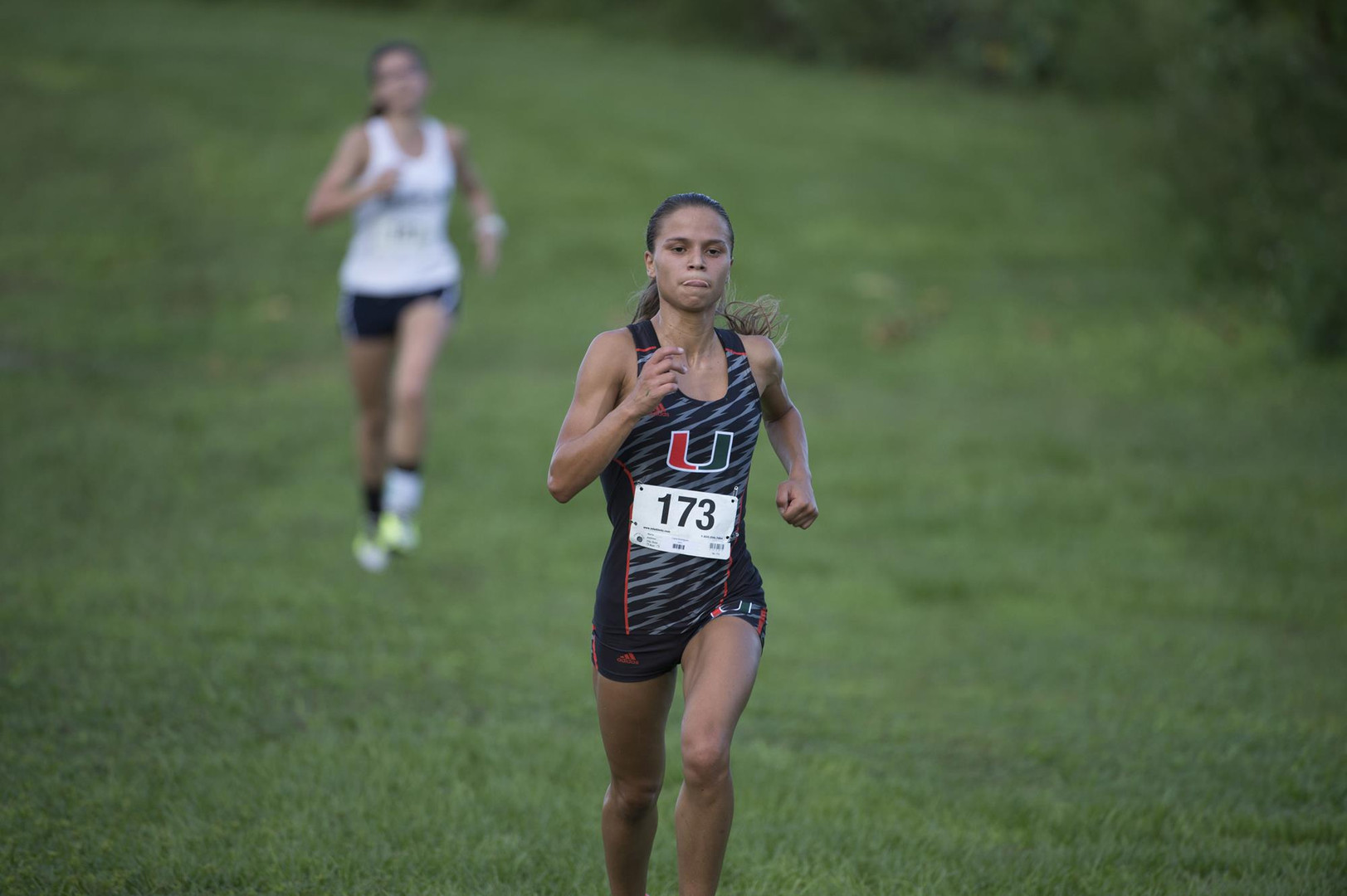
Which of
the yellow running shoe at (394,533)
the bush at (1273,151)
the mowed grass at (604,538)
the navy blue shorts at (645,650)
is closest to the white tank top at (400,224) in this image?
→ the yellow running shoe at (394,533)

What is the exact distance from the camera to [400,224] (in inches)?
323

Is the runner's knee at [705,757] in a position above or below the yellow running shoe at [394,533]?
above

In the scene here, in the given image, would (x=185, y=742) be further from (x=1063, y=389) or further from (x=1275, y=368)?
(x=1275, y=368)

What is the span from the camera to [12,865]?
444 cm

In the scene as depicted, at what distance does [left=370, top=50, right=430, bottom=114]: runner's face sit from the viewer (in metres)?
8.01

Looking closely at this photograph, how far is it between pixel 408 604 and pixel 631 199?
13595 millimetres

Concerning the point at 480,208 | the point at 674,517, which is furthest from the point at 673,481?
the point at 480,208

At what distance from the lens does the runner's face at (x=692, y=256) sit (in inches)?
151

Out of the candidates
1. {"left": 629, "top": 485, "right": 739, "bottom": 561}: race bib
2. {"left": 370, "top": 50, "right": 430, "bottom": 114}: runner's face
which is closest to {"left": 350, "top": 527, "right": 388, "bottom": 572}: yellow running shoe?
{"left": 370, "top": 50, "right": 430, "bottom": 114}: runner's face

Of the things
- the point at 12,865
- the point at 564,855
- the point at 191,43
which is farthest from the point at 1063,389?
the point at 191,43

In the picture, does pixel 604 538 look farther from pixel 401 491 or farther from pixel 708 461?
pixel 708 461

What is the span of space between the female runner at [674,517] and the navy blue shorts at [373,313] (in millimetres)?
4423

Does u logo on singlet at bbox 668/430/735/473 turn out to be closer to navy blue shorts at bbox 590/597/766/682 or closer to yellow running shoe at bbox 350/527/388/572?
navy blue shorts at bbox 590/597/766/682

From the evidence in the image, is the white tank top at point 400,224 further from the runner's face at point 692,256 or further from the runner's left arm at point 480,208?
the runner's face at point 692,256
